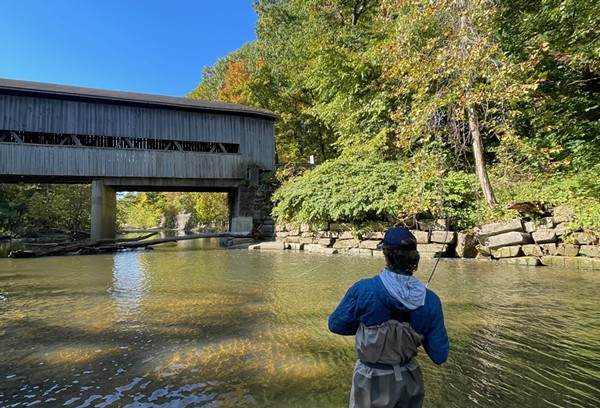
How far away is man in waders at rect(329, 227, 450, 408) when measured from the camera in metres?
1.84

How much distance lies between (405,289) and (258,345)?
2599mm

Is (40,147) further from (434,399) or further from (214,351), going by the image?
(434,399)

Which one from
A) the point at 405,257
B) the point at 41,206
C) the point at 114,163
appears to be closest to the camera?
the point at 405,257

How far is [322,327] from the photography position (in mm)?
4562

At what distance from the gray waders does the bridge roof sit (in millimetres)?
18534

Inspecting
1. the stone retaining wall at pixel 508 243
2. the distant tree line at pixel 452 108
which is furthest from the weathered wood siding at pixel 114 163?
the stone retaining wall at pixel 508 243

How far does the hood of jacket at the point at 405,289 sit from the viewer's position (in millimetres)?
1820

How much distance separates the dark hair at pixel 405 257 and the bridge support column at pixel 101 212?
690 inches

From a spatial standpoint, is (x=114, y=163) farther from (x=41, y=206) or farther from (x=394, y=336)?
(x=394, y=336)

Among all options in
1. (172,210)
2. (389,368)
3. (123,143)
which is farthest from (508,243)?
(172,210)

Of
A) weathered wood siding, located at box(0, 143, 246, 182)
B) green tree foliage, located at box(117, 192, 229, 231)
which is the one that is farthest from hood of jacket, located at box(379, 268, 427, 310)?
green tree foliage, located at box(117, 192, 229, 231)

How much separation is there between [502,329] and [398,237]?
330 cm

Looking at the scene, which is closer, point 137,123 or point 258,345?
point 258,345

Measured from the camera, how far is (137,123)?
18.0 metres
